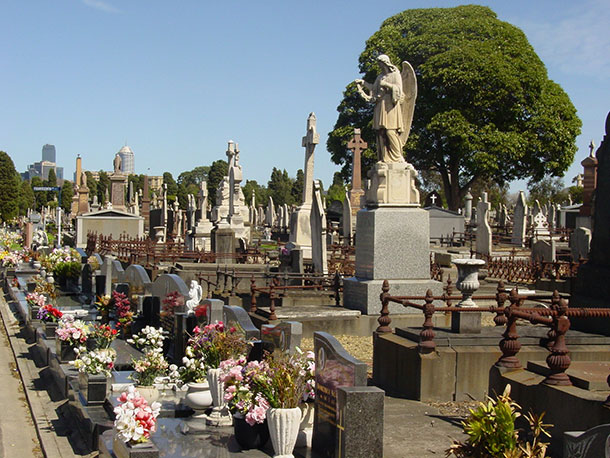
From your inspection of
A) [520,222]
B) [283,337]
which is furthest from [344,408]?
[520,222]

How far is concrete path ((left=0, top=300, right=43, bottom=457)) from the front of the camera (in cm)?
894

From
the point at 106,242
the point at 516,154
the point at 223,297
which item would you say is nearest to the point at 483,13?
the point at 516,154

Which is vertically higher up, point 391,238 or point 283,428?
point 391,238

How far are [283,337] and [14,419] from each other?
4368 mm

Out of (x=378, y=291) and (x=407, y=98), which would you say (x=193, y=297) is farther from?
(x=407, y=98)

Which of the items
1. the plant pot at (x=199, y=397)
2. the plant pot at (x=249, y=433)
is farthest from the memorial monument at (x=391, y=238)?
the plant pot at (x=249, y=433)

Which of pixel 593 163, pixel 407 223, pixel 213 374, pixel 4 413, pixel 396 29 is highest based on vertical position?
pixel 396 29

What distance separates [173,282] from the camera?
13734 mm

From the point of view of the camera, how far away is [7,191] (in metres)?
78.8

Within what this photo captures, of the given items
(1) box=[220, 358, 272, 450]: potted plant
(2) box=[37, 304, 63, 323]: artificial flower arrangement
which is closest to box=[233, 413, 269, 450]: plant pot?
(1) box=[220, 358, 272, 450]: potted plant

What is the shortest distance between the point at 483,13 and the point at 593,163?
70.6ft

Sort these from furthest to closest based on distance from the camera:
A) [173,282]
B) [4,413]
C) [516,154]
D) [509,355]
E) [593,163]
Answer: [516,154] → [593,163] → [173,282] → [4,413] → [509,355]

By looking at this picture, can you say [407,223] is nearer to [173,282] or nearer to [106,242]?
[173,282]

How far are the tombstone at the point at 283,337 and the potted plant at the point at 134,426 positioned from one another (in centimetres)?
195
